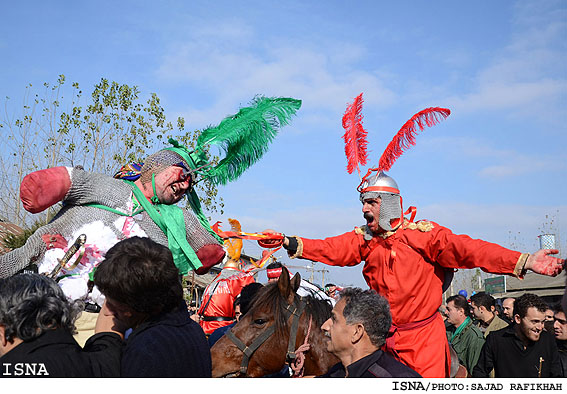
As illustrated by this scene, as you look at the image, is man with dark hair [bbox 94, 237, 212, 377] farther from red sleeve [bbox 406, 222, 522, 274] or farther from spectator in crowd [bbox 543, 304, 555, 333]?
spectator in crowd [bbox 543, 304, 555, 333]

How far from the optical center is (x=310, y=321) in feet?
13.1

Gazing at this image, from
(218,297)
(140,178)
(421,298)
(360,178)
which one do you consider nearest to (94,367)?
(140,178)

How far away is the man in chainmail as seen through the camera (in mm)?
3230

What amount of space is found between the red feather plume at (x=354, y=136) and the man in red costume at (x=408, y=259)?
356mm

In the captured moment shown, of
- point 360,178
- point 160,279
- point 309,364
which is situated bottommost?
point 309,364

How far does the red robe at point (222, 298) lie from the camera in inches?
276

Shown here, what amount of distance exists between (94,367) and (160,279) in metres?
0.43

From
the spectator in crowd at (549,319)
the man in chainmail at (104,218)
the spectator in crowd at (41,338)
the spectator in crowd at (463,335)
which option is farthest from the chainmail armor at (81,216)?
the spectator in crowd at (463,335)

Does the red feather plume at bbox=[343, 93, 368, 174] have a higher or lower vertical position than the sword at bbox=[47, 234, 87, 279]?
higher

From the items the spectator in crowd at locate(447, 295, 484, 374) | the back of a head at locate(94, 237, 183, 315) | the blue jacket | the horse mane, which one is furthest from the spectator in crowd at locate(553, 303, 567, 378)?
the back of a head at locate(94, 237, 183, 315)

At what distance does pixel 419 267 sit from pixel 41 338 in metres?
3.13

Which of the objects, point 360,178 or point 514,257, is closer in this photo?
point 514,257

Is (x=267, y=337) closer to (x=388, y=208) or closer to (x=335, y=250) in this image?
(x=335, y=250)
